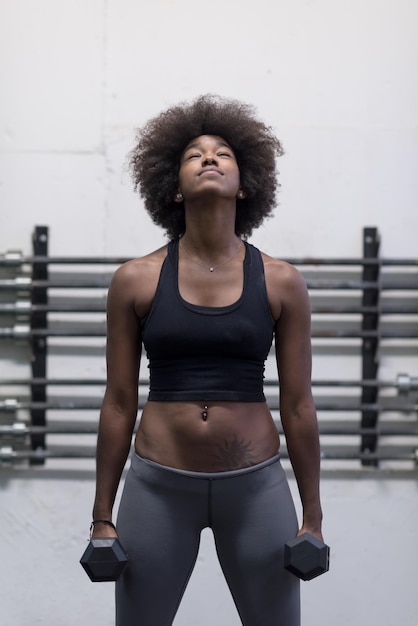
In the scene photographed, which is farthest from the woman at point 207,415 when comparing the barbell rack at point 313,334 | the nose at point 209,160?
the barbell rack at point 313,334

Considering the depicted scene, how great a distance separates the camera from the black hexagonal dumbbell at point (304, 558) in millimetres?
1910

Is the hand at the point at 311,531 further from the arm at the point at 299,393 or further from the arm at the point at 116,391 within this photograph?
the arm at the point at 116,391

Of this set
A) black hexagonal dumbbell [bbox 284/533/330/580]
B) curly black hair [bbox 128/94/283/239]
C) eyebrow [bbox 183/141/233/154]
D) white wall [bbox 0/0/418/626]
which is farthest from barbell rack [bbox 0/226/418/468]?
black hexagonal dumbbell [bbox 284/533/330/580]

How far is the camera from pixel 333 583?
10.7ft

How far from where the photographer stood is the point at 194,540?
1979mm

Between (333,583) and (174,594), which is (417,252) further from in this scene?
(174,594)

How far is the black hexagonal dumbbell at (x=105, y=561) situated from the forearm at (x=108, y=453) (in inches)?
3.5

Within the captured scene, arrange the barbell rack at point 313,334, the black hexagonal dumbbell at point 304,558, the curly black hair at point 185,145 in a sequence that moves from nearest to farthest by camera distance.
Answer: the black hexagonal dumbbell at point 304,558 < the curly black hair at point 185,145 < the barbell rack at point 313,334

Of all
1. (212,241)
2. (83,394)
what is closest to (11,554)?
(83,394)

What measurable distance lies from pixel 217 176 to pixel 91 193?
1287 millimetres

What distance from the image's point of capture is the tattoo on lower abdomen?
1.95 meters

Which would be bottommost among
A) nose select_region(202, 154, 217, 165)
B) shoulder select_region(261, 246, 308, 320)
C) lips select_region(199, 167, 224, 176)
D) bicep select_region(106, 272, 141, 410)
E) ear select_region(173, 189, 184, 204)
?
bicep select_region(106, 272, 141, 410)

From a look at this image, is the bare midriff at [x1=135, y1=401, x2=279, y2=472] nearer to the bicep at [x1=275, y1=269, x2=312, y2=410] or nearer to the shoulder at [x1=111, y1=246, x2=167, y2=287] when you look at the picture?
the bicep at [x1=275, y1=269, x2=312, y2=410]

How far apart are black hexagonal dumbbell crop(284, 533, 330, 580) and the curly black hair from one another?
0.73 metres
